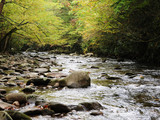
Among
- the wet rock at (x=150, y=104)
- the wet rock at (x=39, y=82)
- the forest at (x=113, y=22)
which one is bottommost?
the wet rock at (x=150, y=104)

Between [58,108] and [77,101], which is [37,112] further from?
[77,101]

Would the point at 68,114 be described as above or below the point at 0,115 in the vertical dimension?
below

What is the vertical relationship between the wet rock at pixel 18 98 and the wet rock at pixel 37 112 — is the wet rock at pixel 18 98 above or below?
above

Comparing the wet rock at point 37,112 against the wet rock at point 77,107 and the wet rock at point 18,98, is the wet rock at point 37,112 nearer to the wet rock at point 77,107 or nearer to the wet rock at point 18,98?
the wet rock at point 77,107

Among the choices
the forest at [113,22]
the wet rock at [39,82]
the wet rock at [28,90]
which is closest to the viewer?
the wet rock at [28,90]

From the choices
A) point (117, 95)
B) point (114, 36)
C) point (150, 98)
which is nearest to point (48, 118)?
point (117, 95)

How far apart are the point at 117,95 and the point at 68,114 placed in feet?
5.48

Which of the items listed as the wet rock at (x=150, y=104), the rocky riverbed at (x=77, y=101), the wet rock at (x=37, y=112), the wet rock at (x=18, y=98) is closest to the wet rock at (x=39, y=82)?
the rocky riverbed at (x=77, y=101)

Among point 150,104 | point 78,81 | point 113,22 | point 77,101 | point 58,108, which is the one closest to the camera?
point 58,108

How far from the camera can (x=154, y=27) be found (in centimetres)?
890

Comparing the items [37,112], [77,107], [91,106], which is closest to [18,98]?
[37,112]

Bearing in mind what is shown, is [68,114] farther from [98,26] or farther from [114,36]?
[114,36]

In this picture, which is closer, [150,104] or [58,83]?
[150,104]

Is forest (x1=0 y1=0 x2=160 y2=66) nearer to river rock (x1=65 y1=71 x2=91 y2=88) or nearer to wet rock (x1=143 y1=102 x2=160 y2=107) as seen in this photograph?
river rock (x1=65 y1=71 x2=91 y2=88)
